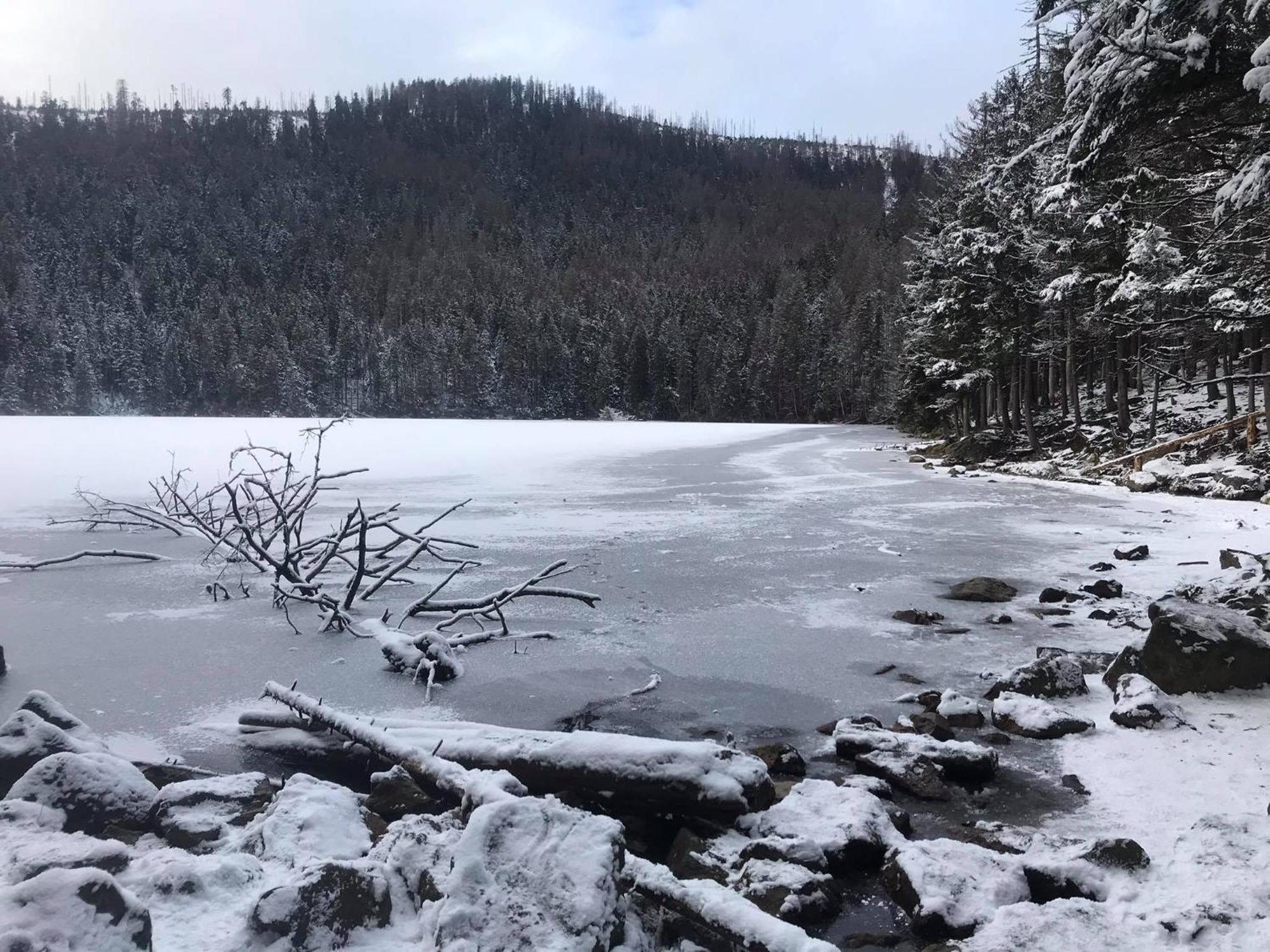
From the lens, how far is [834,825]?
12.9 feet

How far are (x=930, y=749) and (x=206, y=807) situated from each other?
13.0 feet

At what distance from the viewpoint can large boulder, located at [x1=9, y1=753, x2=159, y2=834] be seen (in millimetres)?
3893

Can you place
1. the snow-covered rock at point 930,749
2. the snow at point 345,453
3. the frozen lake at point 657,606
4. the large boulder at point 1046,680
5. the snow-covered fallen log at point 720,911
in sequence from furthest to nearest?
1. the snow at point 345,453
2. the frozen lake at point 657,606
3. the large boulder at point 1046,680
4. the snow-covered rock at point 930,749
5. the snow-covered fallen log at point 720,911

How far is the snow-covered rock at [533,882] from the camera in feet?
9.68

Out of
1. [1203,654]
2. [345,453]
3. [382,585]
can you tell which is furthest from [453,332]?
[1203,654]

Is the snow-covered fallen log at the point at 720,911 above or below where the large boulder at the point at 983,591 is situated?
above

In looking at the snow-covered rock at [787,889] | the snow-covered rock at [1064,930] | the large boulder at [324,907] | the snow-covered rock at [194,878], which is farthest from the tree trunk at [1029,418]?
the snow-covered rock at [194,878]

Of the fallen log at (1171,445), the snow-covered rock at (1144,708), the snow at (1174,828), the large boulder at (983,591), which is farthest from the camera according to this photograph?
the fallen log at (1171,445)

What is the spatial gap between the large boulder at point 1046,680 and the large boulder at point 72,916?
5.30 m

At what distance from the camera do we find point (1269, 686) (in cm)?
566

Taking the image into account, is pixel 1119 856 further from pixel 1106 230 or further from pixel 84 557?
pixel 1106 230

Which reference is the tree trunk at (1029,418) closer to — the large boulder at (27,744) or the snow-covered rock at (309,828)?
the snow-covered rock at (309,828)

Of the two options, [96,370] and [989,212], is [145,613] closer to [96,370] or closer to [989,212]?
[989,212]

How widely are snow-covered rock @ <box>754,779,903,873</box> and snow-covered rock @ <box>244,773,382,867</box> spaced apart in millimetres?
1926
